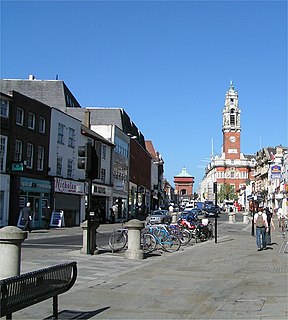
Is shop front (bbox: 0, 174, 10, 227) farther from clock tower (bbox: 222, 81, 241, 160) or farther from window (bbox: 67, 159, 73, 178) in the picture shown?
clock tower (bbox: 222, 81, 241, 160)

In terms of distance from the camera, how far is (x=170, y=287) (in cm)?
1087

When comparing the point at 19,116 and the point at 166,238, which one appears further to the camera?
the point at 19,116

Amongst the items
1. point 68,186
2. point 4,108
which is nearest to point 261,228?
point 4,108

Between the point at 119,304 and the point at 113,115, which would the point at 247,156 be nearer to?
the point at 113,115

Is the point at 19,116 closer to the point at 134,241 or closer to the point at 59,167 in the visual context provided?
the point at 59,167

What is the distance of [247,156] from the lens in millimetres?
184125

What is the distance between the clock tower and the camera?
552 feet

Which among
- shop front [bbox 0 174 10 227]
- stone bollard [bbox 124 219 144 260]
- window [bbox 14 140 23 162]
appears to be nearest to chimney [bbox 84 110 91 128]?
window [bbox 14 140 23 162]

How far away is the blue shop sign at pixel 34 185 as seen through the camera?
37.2 metres

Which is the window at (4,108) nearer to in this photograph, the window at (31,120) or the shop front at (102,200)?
the window at (31,120)

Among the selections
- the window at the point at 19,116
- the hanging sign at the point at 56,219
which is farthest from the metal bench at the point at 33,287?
the hanging sign at the point at 56,219

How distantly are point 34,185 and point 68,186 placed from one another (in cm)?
618

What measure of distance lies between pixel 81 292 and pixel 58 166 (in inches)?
1352

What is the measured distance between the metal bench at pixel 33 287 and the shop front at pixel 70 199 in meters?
34.8
